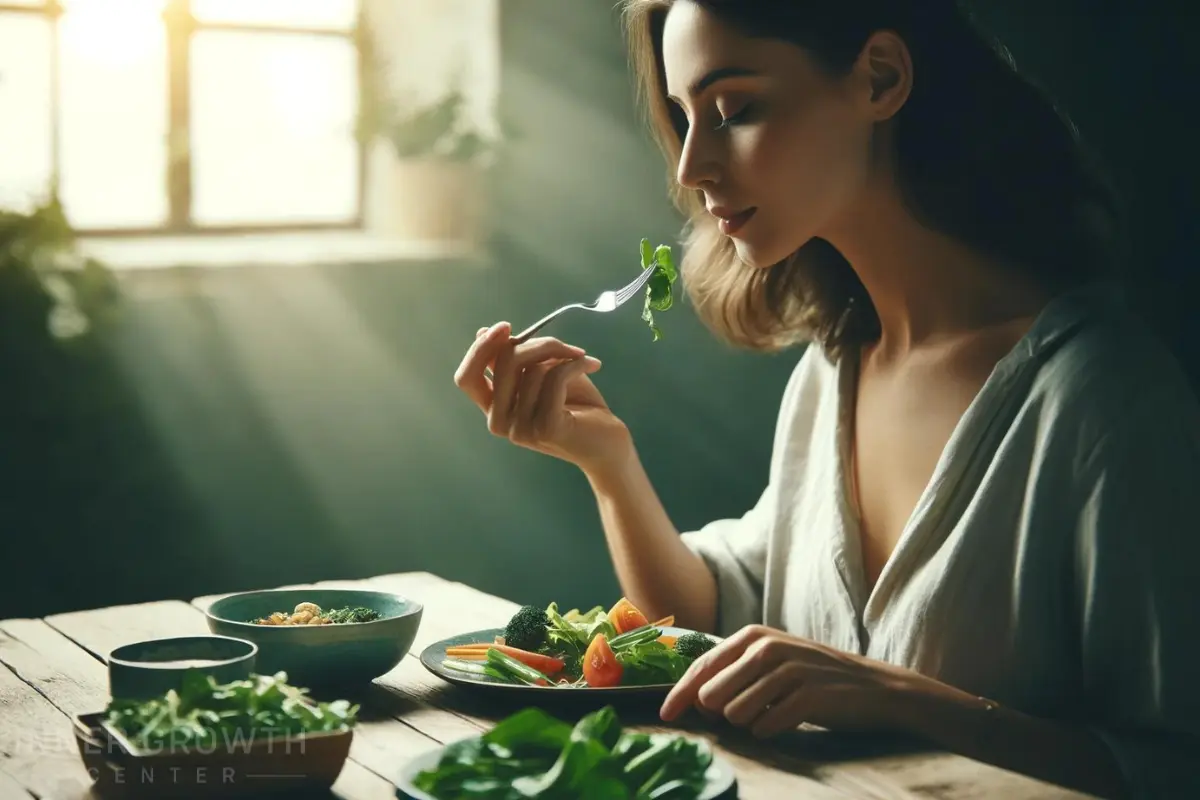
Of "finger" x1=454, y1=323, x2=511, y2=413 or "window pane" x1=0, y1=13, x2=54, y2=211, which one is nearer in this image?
"finger" x1=454, y1=323, x2=511, y2=413

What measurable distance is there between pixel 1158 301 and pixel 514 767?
8.17ft

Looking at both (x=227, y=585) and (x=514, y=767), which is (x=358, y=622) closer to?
(x=514, y=767)

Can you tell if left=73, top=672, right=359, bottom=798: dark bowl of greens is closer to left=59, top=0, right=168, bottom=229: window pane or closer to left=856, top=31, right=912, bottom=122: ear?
left=856, top=31, right=912, bottom=122: ear

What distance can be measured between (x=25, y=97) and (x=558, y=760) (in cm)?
281

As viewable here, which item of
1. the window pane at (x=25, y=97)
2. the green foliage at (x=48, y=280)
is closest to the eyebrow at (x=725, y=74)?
the green foliage at (x=48, y=280)

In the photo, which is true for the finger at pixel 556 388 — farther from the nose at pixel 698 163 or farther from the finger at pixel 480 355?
the nose at pixel 698 163

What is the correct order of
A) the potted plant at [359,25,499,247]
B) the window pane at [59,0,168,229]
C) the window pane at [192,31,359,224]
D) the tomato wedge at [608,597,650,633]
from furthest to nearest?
the potted plant at [359,25,499,247] < the window pane at [192,31,359,224] < the window pane at [59,0,168,229] < the tomato wedge at [608,597,650,633]

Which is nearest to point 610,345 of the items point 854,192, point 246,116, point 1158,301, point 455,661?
point 246,116

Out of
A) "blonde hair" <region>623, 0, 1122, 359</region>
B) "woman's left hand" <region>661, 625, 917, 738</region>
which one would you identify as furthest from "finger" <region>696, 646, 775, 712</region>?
"blonde hair" <region>623, 0, 1122, 359</region>

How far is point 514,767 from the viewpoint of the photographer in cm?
91

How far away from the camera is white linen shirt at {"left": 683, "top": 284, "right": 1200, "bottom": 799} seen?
129 cm

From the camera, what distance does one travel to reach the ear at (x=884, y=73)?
1503 millimetres

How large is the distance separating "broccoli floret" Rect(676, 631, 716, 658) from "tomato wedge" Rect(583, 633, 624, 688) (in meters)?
0.07

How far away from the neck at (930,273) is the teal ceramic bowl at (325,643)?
0.69 meters
